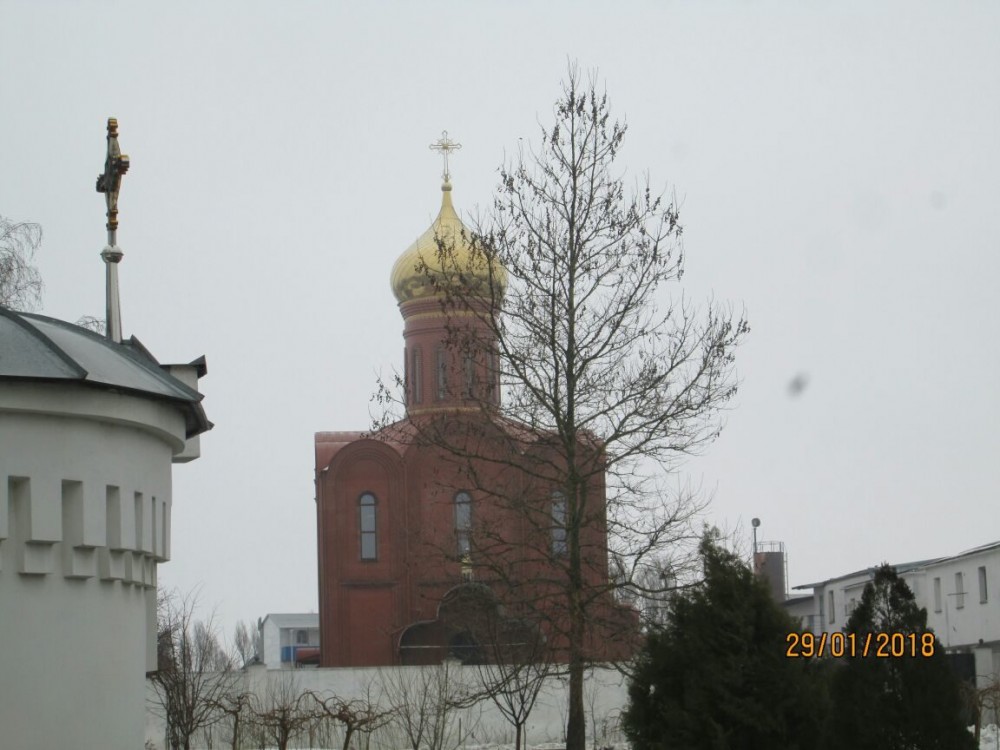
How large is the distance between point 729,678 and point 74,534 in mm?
5117

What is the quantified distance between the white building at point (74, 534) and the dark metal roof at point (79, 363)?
1 cm

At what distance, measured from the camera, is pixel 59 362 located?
374 inches

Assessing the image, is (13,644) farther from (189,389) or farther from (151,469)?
(189,389)

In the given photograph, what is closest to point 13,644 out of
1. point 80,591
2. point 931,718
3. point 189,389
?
point 80,591

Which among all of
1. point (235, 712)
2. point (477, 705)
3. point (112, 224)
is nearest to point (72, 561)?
point (112, 224)

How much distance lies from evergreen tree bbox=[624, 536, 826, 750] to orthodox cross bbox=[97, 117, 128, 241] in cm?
592

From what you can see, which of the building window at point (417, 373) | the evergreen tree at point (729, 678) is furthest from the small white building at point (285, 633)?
the evergreen tree at point (729, 678)

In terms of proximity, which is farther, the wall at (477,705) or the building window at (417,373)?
the building window at (417,373)

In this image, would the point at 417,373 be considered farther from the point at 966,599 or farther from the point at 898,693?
the point at 898,693

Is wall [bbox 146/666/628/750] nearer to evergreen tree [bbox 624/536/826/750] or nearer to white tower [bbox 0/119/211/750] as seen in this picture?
evergreen tree [bbox 624/536/826/750]

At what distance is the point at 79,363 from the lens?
9.75 meters

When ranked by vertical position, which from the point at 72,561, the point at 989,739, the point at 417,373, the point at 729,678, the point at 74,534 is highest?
the point at 417,373

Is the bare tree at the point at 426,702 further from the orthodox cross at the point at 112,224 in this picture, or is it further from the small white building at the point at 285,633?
the small white building at the point at 285,633

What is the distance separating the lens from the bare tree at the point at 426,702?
24.1 metres
